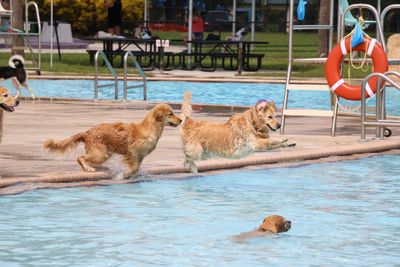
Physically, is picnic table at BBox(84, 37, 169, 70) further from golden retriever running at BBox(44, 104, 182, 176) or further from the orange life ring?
golden retriever running at BBox(44, 104, 182, 176)

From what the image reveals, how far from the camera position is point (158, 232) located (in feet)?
28.5

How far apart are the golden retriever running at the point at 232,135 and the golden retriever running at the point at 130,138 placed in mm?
421

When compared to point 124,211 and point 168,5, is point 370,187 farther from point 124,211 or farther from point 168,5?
point 168,5

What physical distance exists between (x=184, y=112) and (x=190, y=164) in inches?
22.3

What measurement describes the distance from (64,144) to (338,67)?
5185 mm

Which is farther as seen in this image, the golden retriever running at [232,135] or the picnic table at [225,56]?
the picnic table at [225,56]

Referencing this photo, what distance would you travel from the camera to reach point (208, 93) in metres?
23.5

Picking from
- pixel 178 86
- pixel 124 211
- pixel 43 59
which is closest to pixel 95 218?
pixel 124 211

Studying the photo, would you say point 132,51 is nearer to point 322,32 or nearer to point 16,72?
point 322,32

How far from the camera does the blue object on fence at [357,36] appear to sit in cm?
1449

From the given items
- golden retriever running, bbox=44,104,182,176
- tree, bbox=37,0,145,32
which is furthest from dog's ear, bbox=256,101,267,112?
tree, bbox=37,0,145,32

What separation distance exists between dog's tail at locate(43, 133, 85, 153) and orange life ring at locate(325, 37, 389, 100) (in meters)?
4.88

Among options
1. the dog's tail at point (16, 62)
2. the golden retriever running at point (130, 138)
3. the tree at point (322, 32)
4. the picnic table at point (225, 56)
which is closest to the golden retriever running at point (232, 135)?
the golden retriever running at point (130, 138)

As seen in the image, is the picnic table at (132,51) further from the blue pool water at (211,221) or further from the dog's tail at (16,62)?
the blue pool water at (211,221)
